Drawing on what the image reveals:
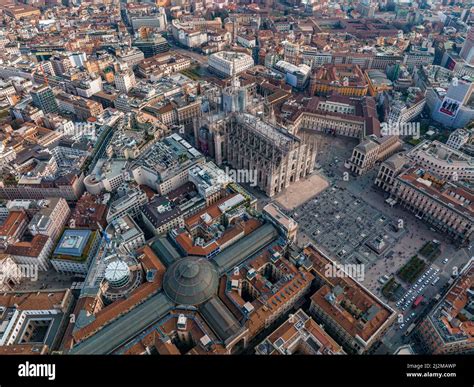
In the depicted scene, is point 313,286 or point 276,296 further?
point 313,286

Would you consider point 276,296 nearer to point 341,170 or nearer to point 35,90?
point 341,170

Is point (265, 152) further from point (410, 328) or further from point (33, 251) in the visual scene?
point (33, 251)

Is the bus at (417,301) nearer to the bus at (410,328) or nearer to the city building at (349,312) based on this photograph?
the bus at (410,328)

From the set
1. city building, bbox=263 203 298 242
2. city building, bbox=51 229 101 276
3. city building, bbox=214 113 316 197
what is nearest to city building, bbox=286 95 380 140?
city building, bbox=214 113 316 197

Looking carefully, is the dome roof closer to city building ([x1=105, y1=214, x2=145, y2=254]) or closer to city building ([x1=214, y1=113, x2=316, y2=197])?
city building ([x1=105, y1=214, x2=145, y2=254])

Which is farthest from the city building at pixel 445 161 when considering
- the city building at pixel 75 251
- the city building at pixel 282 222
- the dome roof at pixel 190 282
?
Result: the city building at pixel 75 251
